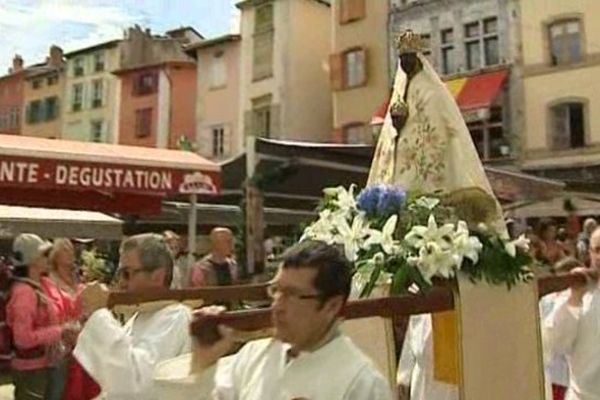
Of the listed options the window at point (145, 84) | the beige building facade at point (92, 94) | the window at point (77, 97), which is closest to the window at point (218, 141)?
the window at point (145, 84)

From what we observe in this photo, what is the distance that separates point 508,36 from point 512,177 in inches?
618

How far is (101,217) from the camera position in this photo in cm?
1266

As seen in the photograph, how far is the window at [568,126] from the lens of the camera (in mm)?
23047

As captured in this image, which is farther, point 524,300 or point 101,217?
point 101,217

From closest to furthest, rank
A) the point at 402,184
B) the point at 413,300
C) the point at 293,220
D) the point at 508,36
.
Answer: the point at 413,300 → the point at 402,184 → the point at 293,220 → the point at 508,36

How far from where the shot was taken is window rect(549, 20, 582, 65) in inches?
920

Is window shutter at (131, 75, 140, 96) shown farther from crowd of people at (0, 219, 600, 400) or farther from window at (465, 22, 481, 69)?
crowd of people at (0, 219, 600, 400)

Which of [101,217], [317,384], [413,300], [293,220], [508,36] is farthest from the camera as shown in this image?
[508,36]

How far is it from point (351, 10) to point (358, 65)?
196 centimetres

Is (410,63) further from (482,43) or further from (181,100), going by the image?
(181,100)

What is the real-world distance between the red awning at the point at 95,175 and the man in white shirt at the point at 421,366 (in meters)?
4.28

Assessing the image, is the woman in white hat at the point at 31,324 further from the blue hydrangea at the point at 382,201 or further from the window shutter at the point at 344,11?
the window shutter at the point at 344,11

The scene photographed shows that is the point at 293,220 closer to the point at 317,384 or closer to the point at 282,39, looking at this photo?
the point at 317,384

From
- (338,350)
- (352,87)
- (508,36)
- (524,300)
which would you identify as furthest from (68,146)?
(352,87)
